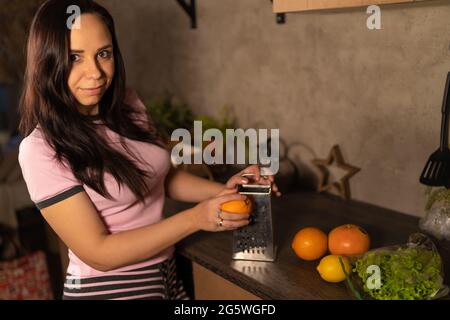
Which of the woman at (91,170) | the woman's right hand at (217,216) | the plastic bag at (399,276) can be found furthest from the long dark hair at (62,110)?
the plastic bag at (399,276)

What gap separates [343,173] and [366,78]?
Result: 0.32 meters

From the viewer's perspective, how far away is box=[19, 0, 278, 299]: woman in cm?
106

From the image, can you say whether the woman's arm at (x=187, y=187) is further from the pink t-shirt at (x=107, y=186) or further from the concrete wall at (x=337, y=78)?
the concrete wall at (x=337, y=78)

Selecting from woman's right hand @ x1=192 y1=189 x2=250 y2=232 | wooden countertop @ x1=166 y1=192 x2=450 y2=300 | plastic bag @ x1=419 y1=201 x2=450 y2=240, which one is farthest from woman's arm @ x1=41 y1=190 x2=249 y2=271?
plastic bag @ x1=419 y1=201 x2=450 y2=240

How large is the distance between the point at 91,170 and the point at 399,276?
26.4 inches

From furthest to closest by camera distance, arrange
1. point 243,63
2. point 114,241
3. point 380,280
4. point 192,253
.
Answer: point 243,63, point 192,253, point 114,241, point 380,280

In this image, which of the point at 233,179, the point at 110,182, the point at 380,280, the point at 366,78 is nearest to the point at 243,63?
the point at 366,78

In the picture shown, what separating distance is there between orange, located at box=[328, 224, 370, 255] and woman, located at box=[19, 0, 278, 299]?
0.72 feet

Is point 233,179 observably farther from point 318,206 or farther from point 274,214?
point 318,206

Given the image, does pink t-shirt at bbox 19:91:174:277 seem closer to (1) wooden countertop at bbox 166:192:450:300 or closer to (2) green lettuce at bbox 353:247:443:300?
(1) wooden countertop at bbox 166:192:450:300

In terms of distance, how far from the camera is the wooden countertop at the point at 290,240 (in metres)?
1.08

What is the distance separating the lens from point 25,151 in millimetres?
1063

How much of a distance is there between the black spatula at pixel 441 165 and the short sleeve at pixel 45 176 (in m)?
0.83
